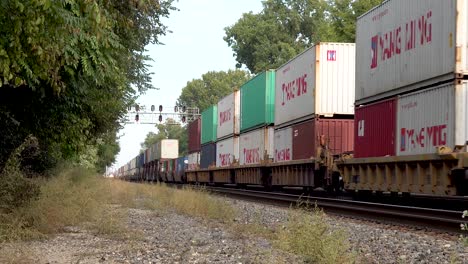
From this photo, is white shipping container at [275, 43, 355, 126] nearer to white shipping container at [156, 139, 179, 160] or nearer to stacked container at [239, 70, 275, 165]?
stacked container at [239, 70, 275, 165]

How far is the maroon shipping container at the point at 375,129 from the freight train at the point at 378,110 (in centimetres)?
2

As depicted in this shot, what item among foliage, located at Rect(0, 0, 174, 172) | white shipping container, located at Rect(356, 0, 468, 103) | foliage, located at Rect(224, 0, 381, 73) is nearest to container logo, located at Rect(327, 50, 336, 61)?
white shipping container, located at Rect(356, 0, 468, 103)

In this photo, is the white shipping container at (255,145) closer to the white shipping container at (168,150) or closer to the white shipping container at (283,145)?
the white shipping container at (283,145)

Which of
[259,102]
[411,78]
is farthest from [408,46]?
[259,102]

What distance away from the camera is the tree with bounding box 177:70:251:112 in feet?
336

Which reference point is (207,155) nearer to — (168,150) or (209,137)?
(209,137)

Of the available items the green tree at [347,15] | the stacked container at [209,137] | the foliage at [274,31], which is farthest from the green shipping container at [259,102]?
the foliage at [274,31]

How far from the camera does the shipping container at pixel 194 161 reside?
40406 millimetres

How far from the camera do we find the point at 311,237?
7590 millimetres

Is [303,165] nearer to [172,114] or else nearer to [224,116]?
[224,116]

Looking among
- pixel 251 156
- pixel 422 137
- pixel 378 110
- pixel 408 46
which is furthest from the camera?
pixel 251 156

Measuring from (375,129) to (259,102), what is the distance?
11130 mm

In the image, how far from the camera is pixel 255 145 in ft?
85.2

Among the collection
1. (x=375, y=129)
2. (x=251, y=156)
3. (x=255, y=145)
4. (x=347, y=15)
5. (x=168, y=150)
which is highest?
(x=347, y=15)
